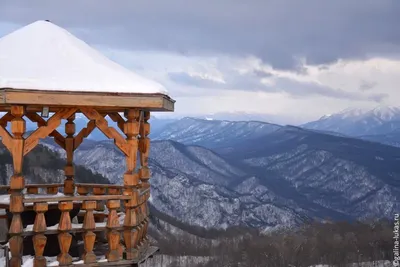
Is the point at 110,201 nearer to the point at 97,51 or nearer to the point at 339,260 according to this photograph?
the point at 97,51

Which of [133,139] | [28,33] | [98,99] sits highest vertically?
[28,33]

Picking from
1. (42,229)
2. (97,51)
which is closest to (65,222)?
(42,229)

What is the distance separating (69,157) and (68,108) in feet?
10.5

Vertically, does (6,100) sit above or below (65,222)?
above

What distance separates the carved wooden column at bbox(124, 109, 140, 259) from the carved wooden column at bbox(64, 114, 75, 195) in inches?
A: 113

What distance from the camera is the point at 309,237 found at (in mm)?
140500

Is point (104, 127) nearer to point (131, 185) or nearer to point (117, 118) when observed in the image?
point (131, 185)

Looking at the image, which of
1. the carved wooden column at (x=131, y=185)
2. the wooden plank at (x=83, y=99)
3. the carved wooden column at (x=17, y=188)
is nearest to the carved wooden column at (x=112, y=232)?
the carved wooden column at (x=131, y=185)

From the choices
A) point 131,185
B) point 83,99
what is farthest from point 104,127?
point 131,185

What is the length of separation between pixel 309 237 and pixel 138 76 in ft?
451

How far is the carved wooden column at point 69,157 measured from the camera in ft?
36.3

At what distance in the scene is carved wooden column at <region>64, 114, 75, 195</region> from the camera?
11.1m

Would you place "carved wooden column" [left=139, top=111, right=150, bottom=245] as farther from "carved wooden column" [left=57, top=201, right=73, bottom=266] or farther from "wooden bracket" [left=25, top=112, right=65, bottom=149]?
"wooden bracket" [left=25, top=112, right=65, bottom=149]

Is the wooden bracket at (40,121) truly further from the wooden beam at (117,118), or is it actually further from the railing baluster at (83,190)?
the wooden beam at (117,118)
